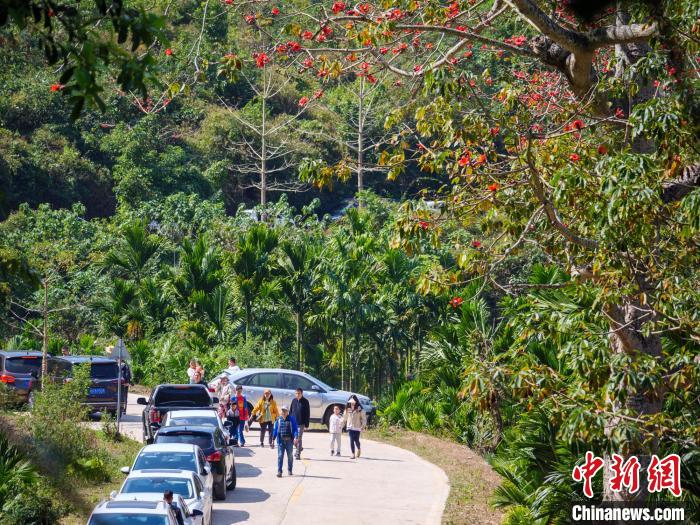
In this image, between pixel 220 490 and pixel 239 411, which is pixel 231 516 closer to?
pixel 220 490

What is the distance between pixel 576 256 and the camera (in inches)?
527

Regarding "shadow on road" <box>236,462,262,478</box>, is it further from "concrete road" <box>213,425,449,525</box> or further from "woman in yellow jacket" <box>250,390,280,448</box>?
"woman in yellow jacket" <box>250,390,280,448</box>

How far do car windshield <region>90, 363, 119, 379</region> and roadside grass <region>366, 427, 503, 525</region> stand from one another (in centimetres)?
722

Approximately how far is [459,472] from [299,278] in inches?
534

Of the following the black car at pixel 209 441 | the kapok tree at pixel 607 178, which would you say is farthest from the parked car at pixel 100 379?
the kapok tree at pixel 607 178

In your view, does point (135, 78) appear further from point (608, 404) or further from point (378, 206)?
point (378, 206)

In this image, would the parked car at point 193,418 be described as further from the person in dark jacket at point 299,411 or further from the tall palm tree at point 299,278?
the tall palm tree at point 299,278

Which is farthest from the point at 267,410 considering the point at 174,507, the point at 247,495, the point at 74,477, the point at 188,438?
the point at 174,507

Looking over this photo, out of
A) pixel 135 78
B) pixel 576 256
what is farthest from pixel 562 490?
pixel 135 78

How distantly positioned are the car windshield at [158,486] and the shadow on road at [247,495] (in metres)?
3.70

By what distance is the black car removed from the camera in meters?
18.1

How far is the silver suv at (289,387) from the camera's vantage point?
27.8 meters

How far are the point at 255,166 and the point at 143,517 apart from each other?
43038 millimetres

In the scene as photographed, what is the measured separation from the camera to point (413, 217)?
1317 centimetres
